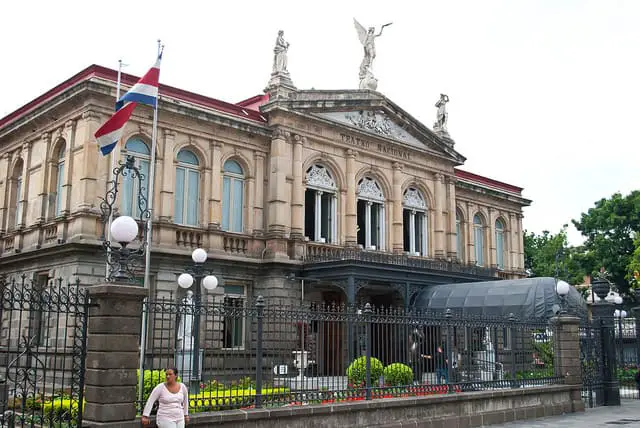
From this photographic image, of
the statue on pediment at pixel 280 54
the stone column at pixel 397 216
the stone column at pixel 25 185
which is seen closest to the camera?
the stone column at pixel 25 185

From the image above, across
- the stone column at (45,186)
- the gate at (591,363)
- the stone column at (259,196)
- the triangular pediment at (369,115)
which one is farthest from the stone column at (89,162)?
the gate at (591,363)

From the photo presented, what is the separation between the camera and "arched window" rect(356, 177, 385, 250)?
31344 mm

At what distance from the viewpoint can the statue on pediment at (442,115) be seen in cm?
3544

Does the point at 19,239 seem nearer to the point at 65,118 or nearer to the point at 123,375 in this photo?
the point at 65,118

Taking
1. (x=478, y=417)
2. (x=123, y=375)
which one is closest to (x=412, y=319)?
(x=478, y=417)

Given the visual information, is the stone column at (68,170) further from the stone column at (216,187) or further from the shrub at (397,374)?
the shrub at (397,374)

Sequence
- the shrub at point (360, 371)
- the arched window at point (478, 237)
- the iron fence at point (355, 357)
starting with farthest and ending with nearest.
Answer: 1. the arched window at point (478, 237)
2. the shrub at point (360, 371)
3. the iron fence at point (355, 357)

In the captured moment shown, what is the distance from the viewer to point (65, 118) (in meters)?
24.9

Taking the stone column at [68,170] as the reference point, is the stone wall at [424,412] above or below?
below

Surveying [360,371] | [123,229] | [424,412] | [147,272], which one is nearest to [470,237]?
[147,272]

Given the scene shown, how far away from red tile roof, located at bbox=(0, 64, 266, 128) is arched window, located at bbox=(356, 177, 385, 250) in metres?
5.85

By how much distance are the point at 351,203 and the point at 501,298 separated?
7215mm

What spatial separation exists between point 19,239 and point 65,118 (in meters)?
5.07

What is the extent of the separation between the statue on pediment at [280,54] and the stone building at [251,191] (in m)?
0.37
